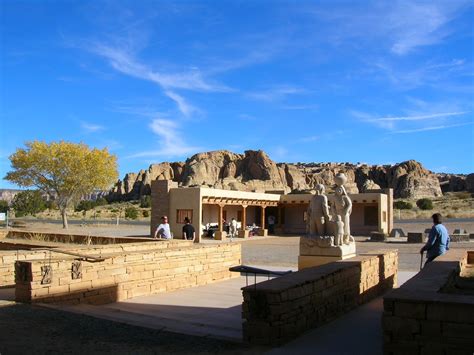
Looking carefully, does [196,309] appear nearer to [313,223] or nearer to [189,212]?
[313,223]

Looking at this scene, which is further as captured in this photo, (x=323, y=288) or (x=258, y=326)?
(x=323, y=288)

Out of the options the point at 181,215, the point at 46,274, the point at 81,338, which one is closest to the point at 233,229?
the point at 181,215

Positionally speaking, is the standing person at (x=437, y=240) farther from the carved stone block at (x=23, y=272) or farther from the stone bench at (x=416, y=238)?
the stone bench at (x=416, y=238)

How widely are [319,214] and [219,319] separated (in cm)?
394

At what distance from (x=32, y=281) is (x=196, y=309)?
2.88 meters

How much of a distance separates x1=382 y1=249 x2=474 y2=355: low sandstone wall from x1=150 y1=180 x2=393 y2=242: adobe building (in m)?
22.6

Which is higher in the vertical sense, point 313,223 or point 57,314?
point 313,223

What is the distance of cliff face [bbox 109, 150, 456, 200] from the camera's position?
122312 millimetres

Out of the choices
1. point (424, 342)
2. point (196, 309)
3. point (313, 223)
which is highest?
point (313, 223)

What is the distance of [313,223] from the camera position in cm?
1117

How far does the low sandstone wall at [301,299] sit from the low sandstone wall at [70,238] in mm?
7281

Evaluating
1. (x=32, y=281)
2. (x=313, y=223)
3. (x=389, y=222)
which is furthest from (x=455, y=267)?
(x=389, y=222)

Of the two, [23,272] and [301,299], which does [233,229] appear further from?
[301,299]

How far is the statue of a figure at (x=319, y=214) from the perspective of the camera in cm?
1102
